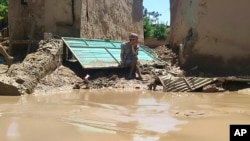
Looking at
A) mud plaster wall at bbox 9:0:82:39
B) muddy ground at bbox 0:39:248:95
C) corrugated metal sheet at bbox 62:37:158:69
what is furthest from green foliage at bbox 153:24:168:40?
muddy ground at bbox 0:39:248:95

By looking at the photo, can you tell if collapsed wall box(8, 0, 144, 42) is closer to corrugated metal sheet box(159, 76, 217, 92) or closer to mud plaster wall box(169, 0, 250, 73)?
mud plaster wall box(169, 0, 250, 73)

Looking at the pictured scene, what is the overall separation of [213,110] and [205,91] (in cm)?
267

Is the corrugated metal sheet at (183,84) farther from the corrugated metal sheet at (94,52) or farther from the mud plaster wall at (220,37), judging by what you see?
the corrugated metal sheet at (94,52)

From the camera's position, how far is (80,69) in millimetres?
9906

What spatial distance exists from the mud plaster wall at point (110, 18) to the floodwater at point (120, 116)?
462 cm

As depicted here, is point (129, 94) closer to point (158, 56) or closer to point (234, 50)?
point (234, 50)

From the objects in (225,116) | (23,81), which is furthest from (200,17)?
(225,116)

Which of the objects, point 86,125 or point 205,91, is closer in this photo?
point 86,125

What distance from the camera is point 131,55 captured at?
10172mm

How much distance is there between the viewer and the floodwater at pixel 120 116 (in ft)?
13.1

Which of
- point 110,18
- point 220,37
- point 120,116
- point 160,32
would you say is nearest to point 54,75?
point 120,116

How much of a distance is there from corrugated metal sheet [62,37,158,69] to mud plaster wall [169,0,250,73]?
5.12ft

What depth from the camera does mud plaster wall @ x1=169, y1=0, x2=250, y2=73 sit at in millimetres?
9945

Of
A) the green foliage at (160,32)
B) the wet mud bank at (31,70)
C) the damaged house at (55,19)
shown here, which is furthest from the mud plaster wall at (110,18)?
the green foliage at (160,32)
